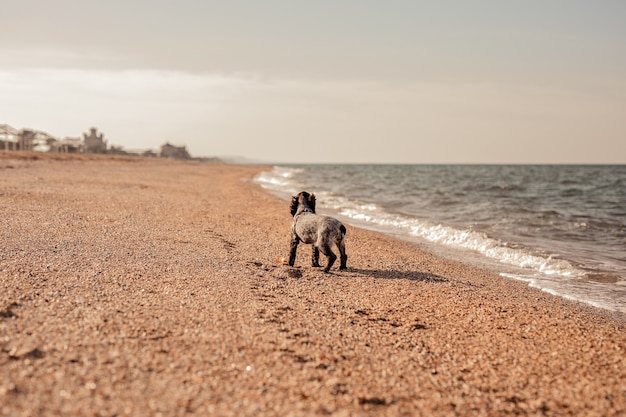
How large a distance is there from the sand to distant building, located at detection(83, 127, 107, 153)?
74022 mm

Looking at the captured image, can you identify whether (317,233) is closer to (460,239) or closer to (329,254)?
(329,254)

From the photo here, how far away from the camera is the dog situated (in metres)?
9.33

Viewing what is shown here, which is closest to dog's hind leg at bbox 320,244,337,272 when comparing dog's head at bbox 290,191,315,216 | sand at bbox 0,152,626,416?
sand at bbox 0,152,626,416

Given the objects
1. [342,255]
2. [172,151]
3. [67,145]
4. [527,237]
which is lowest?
[527,237]

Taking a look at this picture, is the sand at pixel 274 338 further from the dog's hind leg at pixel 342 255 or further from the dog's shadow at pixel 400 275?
the dog's hind leg at pixel 342 255

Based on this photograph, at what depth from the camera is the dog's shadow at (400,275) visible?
31.2ft

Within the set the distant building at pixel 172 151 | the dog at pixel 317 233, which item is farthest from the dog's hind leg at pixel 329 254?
the distant building at pixel 172 151

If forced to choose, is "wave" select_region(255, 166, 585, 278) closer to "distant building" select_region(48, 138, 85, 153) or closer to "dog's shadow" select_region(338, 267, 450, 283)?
"dog's shadow" select_region(338, 267, 450, 283)

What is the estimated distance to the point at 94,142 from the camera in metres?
79.1

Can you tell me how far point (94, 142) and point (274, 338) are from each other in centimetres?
8271

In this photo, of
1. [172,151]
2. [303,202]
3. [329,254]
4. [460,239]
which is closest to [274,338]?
[329,254]

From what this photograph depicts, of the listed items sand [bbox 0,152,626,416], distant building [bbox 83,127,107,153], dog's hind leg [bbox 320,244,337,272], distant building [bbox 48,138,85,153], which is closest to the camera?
sand [bbox 0,152,626,416]

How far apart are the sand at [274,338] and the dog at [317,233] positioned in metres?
0.36

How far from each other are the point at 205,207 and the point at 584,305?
1324cm
